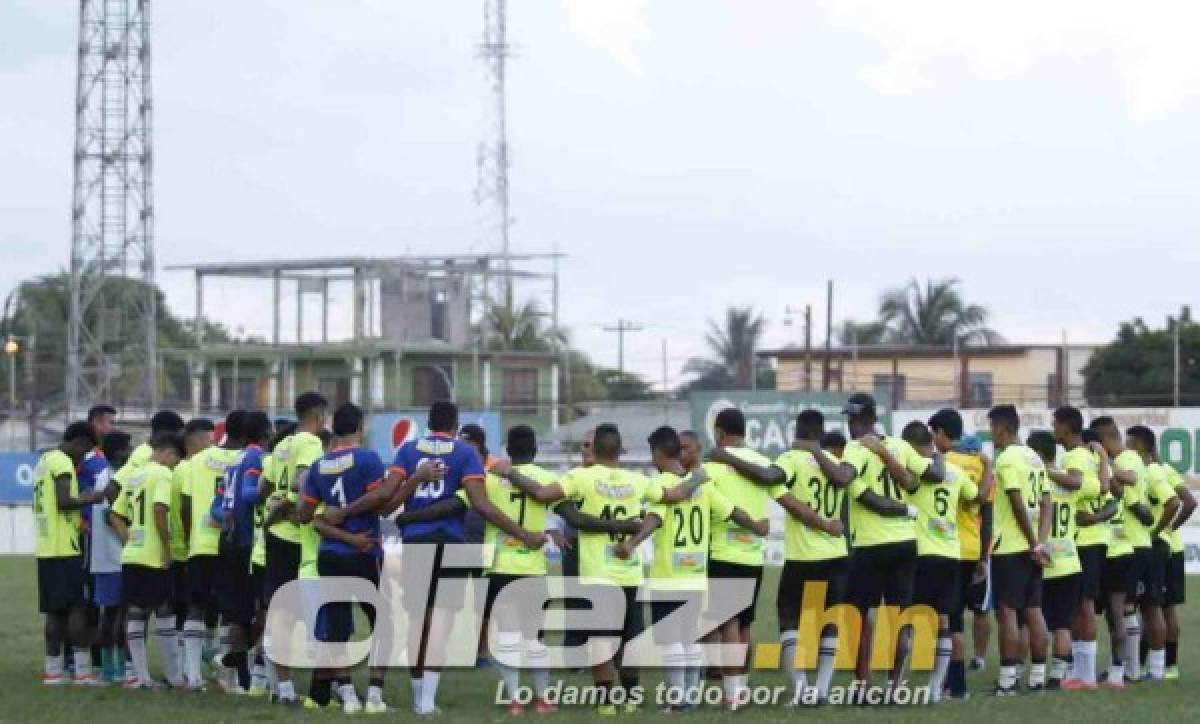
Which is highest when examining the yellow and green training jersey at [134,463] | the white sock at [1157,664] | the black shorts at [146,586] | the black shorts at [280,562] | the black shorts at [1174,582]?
the yellow and green training jersey at [134,463]

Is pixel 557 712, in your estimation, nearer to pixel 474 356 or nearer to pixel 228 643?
pixel 228 643

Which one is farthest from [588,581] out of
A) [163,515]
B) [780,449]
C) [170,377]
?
[170,377]

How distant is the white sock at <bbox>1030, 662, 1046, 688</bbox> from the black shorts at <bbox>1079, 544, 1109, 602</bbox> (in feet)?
3.10

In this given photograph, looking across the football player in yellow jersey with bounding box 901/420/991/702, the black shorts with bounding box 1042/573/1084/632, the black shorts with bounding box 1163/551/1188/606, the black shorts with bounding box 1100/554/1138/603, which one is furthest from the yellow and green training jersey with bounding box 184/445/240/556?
the black shorts with bounding box 1163/551/1188/606

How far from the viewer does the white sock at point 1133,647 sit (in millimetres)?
19062

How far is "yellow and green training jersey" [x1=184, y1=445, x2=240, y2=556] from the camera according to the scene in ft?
55.6

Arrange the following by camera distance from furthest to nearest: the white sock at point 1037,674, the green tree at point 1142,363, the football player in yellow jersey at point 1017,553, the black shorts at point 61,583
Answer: the green tree at point 1142,363
the black shorts at point 61,583
the white sock at point 1037,674
the football player in yellow jersey at point 1017,553

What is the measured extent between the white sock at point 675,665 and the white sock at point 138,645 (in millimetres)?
4586

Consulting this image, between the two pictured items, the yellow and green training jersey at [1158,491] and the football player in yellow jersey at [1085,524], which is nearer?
the football player in yellow jersey at [1085,524]

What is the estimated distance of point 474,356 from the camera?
63281 mm

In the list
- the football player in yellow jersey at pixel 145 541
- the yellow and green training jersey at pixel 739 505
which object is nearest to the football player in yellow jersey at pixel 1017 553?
the yellow and green training jersey at pixel 739 505

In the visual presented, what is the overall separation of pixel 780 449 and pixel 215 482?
75.3ft

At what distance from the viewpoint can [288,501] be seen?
1587 cm

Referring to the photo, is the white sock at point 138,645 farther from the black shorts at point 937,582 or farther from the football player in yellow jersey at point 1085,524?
the football player in yellow jersey at point 1085,524
